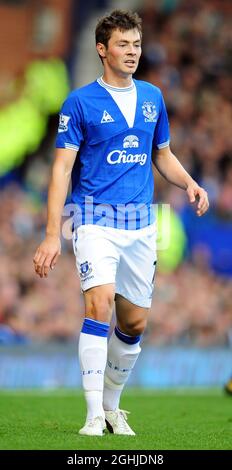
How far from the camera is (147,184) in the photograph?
24.4 ft

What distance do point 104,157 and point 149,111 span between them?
475 mm

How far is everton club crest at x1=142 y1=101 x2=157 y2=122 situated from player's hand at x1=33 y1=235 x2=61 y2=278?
1.10 m

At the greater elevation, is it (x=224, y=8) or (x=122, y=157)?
(x=224, y=8)

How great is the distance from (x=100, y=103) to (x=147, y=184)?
2.04 feet

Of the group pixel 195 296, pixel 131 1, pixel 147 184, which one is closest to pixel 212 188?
pixel 195 296

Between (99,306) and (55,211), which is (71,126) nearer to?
(55,211)

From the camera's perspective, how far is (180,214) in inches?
Result: 685

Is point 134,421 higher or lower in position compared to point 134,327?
lower

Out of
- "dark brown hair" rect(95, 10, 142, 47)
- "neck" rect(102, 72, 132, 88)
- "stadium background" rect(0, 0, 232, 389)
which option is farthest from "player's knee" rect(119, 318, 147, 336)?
"stadium background" rect(0, 0, 232, 389)

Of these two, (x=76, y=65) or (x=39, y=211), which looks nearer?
(x=39, y=211)

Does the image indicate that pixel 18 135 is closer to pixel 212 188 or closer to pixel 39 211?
pixel 39 211

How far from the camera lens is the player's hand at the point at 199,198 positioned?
7305mm

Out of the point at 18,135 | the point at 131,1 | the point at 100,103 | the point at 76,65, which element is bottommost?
the point at 100,103

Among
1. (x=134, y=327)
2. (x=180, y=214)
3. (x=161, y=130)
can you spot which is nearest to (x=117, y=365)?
(x=134, y=327)
